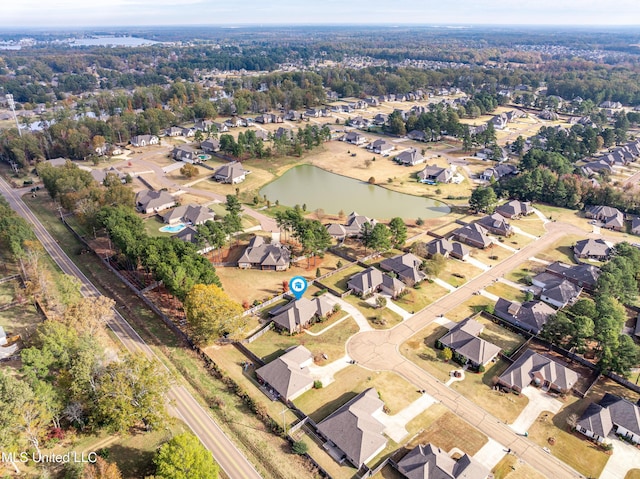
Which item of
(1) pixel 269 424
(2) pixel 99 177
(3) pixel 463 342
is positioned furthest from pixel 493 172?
(2) pixel 99 177

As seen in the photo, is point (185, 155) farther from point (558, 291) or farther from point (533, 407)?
point (533, 407)

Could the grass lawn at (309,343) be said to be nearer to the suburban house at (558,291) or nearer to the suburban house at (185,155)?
the suburban house at (558,291)

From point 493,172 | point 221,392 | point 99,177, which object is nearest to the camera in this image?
point 221,392

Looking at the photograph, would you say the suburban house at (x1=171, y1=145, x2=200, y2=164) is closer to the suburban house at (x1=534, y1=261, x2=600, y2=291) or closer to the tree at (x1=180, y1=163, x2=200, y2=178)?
the tree at (x1=180, y1=163, x2=200, y2=178)

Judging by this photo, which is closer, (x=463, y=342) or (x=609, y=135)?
(x=463, y=342)

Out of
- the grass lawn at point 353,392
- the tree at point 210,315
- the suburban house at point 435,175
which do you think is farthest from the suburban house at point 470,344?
the suburban house at point 435,175

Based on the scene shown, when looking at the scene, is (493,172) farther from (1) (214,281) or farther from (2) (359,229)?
(1) (214,281)

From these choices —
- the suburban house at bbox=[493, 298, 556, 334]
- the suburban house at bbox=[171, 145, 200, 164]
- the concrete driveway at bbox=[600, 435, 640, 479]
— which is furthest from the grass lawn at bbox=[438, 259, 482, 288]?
the suburban house at bbox=[171, 145, 200, 164]
